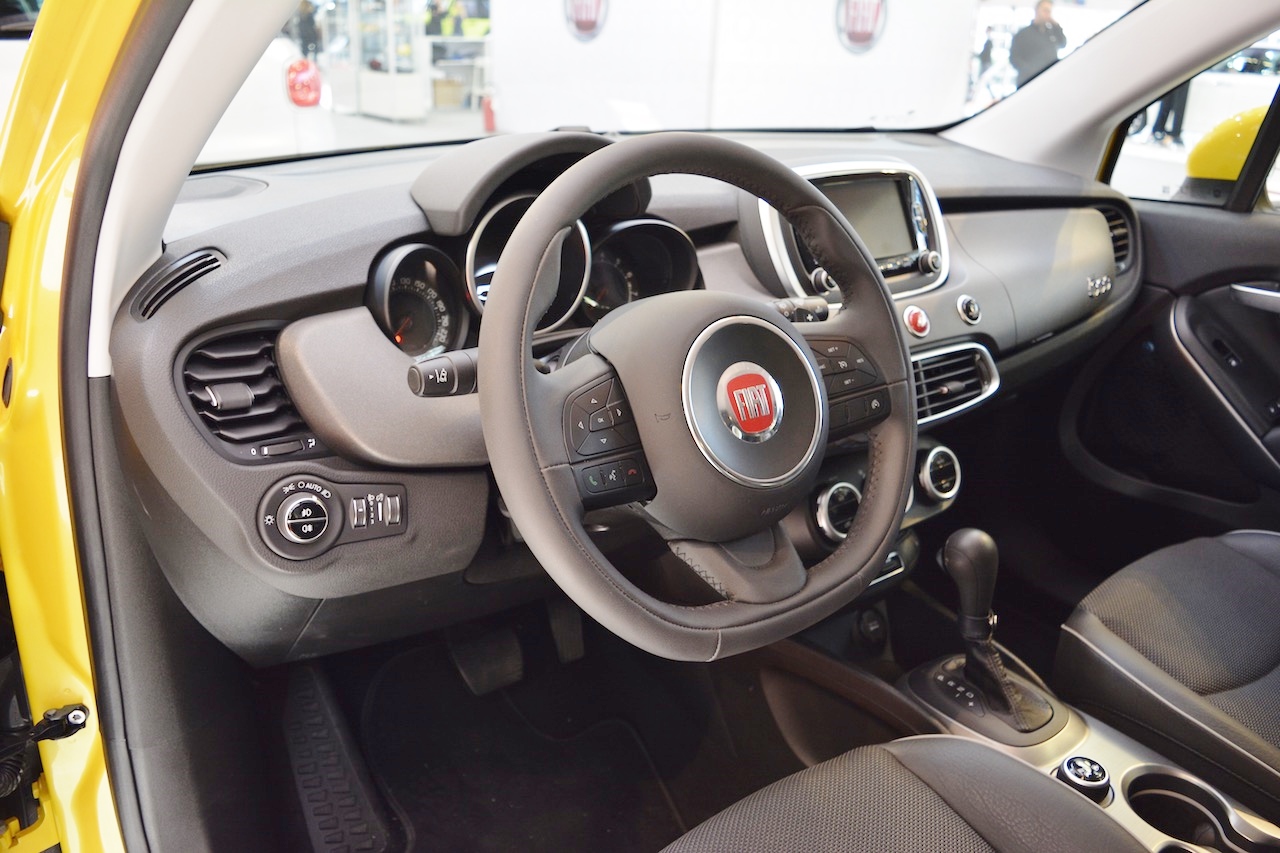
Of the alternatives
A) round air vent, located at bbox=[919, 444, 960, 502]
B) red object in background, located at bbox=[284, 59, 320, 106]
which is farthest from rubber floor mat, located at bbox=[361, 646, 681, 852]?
red object in background, located at bbox=[284, 59, 320, 106]

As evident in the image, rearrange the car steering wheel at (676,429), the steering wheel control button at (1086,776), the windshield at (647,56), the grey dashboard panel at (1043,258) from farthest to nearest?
1. the windshield at (647,56)
2. the grey dashboard panel at (1043,258)
3. the steering wheel control button at (1086,776)
4. the car steering wheel at (676,429)

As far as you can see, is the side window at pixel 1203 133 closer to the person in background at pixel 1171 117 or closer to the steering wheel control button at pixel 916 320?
the person in background at pixel 1171 117

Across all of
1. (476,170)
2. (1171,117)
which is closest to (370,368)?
(476,170)

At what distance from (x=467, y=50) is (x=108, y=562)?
5.83 m

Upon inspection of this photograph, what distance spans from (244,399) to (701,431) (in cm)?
55

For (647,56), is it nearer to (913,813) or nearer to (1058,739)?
(1058,739)

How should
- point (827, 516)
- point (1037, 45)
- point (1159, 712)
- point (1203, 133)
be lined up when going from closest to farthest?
point (1159, 712) < point (827, 516) < point (1203, 133) < point (1037, 45)

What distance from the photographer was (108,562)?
1232mm

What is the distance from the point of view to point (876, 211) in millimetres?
1886

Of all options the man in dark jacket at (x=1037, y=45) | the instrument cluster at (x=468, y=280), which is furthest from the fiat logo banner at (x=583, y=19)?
the instrument cluster at (x=468, y=280)

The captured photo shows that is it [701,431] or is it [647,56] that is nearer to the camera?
[701,431]

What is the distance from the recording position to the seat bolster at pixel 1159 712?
54.4 inches

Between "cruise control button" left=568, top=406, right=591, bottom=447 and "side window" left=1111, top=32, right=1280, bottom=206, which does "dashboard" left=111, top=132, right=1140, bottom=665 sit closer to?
"cruise control button" left=568, top=406, right=591, bottom=447

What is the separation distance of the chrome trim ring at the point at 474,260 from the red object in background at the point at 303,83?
1.69 m
